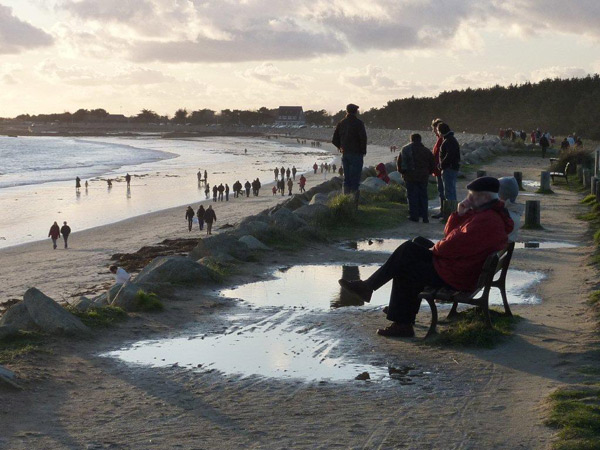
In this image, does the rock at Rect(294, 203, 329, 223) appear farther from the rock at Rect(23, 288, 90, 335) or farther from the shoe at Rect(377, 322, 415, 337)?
the rock at Rect(23, 288, 90, 335)

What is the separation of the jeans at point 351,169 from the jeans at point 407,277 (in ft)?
27.2

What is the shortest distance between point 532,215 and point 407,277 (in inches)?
311

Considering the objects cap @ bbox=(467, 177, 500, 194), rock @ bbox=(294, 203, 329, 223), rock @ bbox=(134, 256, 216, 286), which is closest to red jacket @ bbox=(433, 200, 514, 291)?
cap @ bbox=(467, 177, 500, 194)

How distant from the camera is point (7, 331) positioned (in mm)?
6949

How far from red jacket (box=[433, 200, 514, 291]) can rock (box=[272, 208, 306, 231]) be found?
614 cm

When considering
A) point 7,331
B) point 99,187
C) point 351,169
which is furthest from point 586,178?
point 99,187

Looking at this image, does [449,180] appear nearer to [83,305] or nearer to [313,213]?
[313,213]

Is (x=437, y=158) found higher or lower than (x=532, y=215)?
higher

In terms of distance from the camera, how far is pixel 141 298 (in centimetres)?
838

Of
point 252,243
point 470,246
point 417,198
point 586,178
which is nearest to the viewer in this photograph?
point 470,246

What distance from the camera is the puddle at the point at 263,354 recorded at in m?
6.30

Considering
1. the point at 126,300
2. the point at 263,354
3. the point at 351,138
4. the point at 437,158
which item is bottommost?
the point at 263,354

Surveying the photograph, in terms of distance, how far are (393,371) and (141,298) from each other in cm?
303

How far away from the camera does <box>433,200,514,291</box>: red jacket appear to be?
22.6 ft
